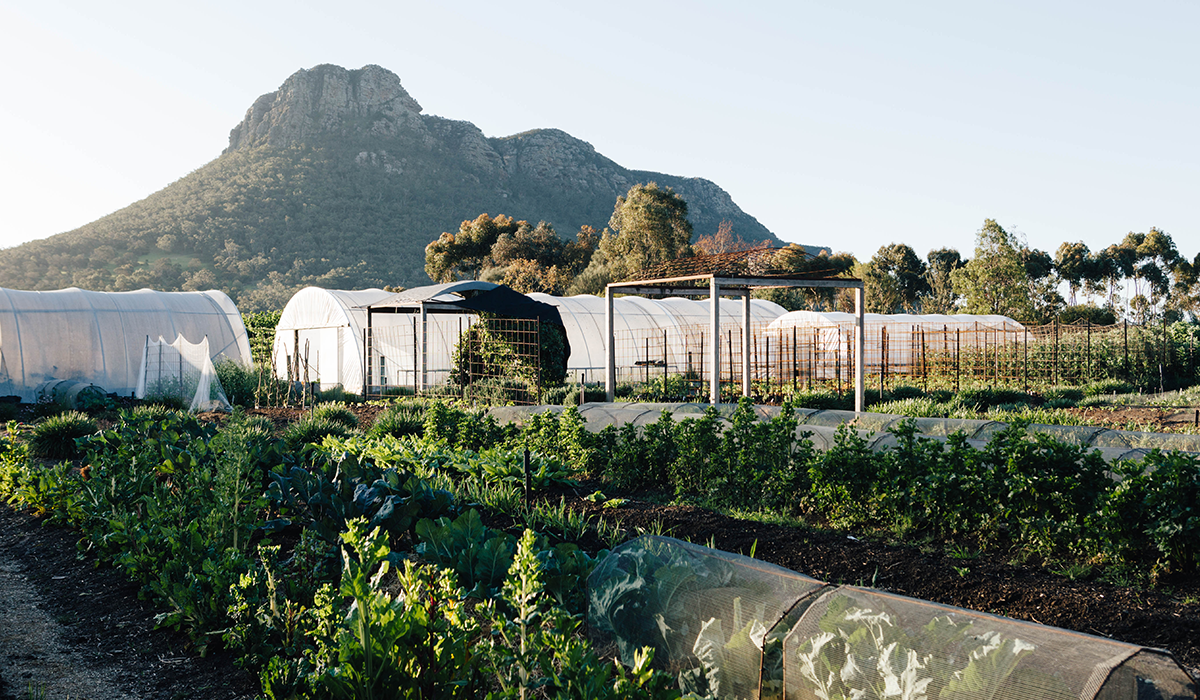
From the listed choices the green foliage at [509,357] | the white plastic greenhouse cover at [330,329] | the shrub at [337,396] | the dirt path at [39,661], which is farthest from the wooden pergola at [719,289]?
the white plastic greenhouse cover at [330,329]

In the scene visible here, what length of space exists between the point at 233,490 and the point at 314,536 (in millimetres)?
788

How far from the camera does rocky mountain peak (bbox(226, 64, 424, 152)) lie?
6125 cm

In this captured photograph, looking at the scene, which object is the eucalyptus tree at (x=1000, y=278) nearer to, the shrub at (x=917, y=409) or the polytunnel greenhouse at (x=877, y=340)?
the polytunnel greenhouse at (x=877, y=340)

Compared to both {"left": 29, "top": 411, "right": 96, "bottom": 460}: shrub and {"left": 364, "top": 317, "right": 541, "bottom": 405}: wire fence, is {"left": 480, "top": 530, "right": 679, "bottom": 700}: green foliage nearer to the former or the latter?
{"left": 29, "top": 411, "right": 96, "bottom": 460}: shrub

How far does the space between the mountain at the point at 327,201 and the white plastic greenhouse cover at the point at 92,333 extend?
74.9ft

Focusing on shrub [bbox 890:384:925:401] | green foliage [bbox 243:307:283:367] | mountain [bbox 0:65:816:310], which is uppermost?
mountain [bbox 0:65:816:310]

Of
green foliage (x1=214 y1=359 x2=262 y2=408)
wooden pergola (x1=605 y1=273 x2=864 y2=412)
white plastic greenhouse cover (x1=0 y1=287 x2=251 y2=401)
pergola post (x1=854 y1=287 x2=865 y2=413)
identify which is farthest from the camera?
white plastic greenhouse cover (x1=0 y1=287 x2=251 y2=401)

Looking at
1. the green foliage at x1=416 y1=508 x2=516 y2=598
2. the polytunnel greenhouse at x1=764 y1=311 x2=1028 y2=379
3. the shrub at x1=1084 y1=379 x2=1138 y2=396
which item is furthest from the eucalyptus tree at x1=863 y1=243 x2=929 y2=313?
the green foliage at x1=416 y1=508 x2=516 y2=598

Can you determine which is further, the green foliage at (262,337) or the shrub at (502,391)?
the green foliage at (262,337)

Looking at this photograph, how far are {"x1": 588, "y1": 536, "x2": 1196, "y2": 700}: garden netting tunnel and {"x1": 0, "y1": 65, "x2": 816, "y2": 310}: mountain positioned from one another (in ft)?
139

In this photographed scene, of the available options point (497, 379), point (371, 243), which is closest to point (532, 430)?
point (497, 379)

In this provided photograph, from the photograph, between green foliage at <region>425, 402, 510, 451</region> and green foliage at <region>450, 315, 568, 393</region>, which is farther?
green foliage at <region>450, 315, 568, 393</region>

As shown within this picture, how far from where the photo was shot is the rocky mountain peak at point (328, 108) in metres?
61.2

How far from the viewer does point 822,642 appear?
6.96 feet
